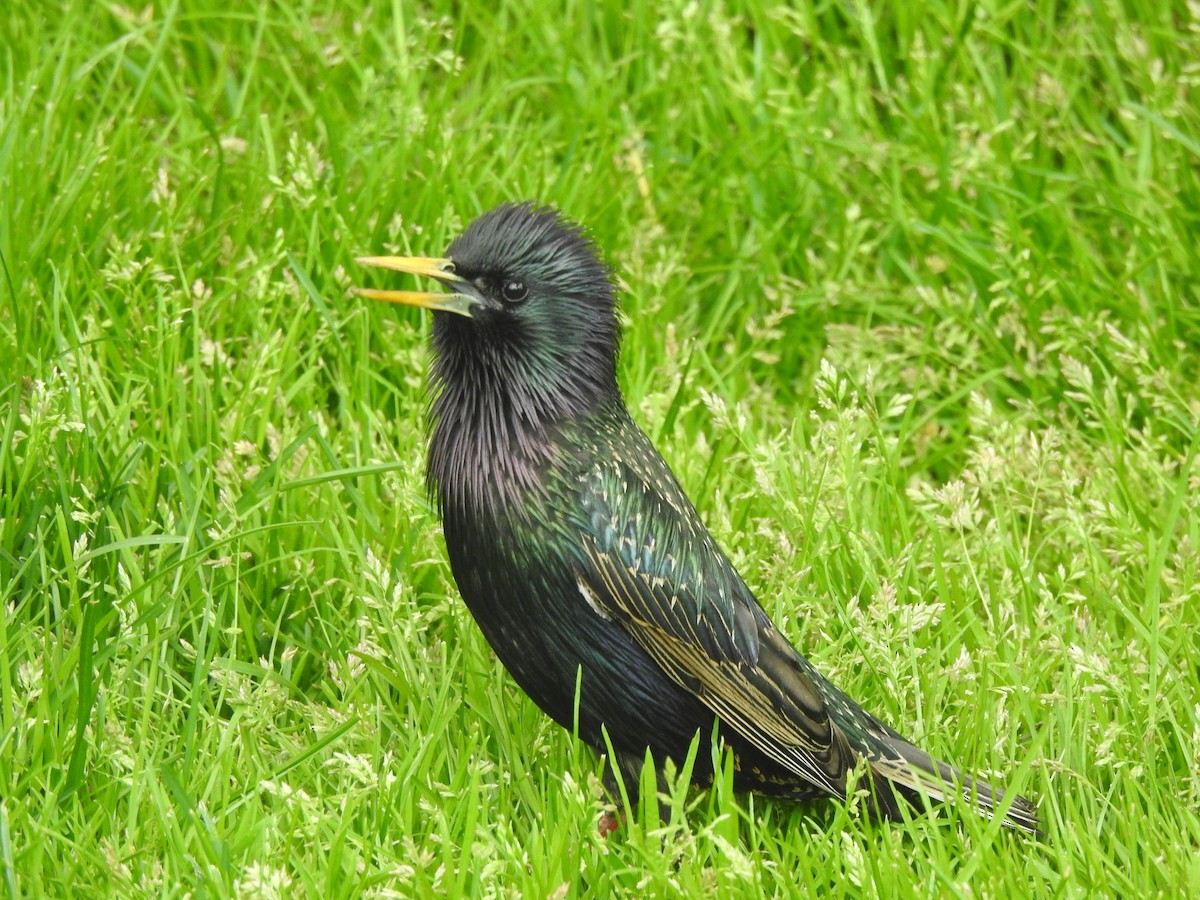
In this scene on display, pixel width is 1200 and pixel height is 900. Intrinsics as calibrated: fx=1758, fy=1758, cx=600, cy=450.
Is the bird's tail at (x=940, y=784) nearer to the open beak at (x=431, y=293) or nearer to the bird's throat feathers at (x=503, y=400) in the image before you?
the bird's throat feathers at (x=503, y=400)

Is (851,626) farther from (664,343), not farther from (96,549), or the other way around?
(96,549)

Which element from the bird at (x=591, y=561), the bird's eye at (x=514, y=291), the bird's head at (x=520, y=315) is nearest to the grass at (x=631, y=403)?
the bird at (x=591, y=561)

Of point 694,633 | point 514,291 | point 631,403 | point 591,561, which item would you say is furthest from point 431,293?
point 631,403

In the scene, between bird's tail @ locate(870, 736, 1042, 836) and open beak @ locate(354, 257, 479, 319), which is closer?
bird's tail @ locate(870, 736, 1042, 836)

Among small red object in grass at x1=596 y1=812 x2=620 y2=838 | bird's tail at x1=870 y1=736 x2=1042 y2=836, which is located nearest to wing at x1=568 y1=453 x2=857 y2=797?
bird's tail at x1=870 y1=736 x2=1042 y2=836

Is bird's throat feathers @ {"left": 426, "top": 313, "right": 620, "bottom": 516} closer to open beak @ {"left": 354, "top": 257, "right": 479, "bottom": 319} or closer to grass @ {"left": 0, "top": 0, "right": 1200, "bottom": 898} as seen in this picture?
open beak @ {"left": 354, "top": 257, "right": 479, "bottom": 319}

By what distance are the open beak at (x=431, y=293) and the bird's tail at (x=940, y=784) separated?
52.0 inches

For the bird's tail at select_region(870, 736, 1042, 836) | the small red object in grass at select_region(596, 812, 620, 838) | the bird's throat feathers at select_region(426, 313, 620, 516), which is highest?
the bird's throat feathers at select_region(426, 313, 620, 516)

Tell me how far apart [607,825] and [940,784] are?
0.76m

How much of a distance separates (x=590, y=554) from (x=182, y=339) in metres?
1.52

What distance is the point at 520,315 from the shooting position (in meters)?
3.78

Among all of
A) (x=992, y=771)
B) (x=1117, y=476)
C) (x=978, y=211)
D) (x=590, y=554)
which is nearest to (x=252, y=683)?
(x=590, y=554)

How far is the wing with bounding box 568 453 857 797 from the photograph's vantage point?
3645 mm

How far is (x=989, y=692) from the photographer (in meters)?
3.90
